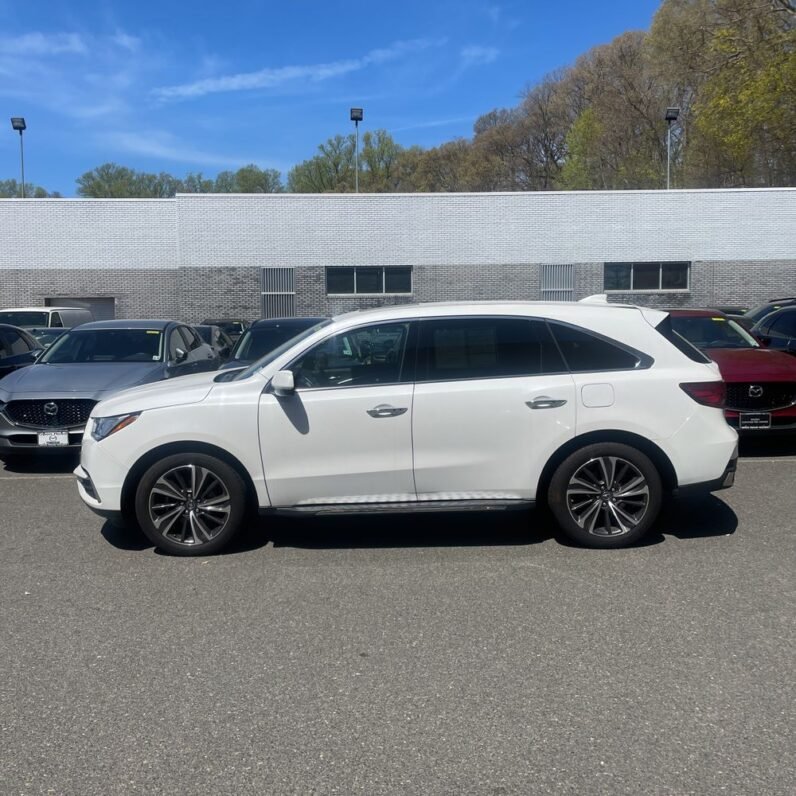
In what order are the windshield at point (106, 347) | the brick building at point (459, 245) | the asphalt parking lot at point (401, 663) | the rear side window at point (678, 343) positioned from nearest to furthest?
1. the asphalt parking lot at point (401, 663)
2. the rear side window at point (678, 343)
3. the windshield at point (106, 347)
4. the brick building at point (459, 245)

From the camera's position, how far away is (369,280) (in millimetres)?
31656

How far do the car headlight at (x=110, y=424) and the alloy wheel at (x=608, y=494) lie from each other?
3.04 m

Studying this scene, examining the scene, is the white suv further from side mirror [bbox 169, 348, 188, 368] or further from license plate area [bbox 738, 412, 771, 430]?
side mirror [bbox 169, 348, 188, 368]

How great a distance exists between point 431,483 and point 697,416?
1891mm

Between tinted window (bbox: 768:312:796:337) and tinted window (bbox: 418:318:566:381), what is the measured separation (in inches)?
273

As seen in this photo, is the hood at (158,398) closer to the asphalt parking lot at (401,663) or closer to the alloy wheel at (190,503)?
the alloy wheel at (190,503)

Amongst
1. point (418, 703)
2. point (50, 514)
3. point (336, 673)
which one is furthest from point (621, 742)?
point (50, 514)

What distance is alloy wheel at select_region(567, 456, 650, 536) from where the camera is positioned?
230 inches

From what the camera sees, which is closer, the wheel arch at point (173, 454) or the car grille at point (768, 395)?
the wheel arch at point (173, 454)

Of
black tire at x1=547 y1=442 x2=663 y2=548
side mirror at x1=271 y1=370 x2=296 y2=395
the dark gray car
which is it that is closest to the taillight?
black tire at x1=547 y1=442 x2=663 y2=548

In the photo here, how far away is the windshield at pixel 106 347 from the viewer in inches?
396

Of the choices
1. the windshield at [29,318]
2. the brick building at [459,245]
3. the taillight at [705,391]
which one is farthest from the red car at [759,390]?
the brick building at [459,245]

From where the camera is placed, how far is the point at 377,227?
31281 millimetres

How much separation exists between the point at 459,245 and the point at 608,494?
26180 mm
